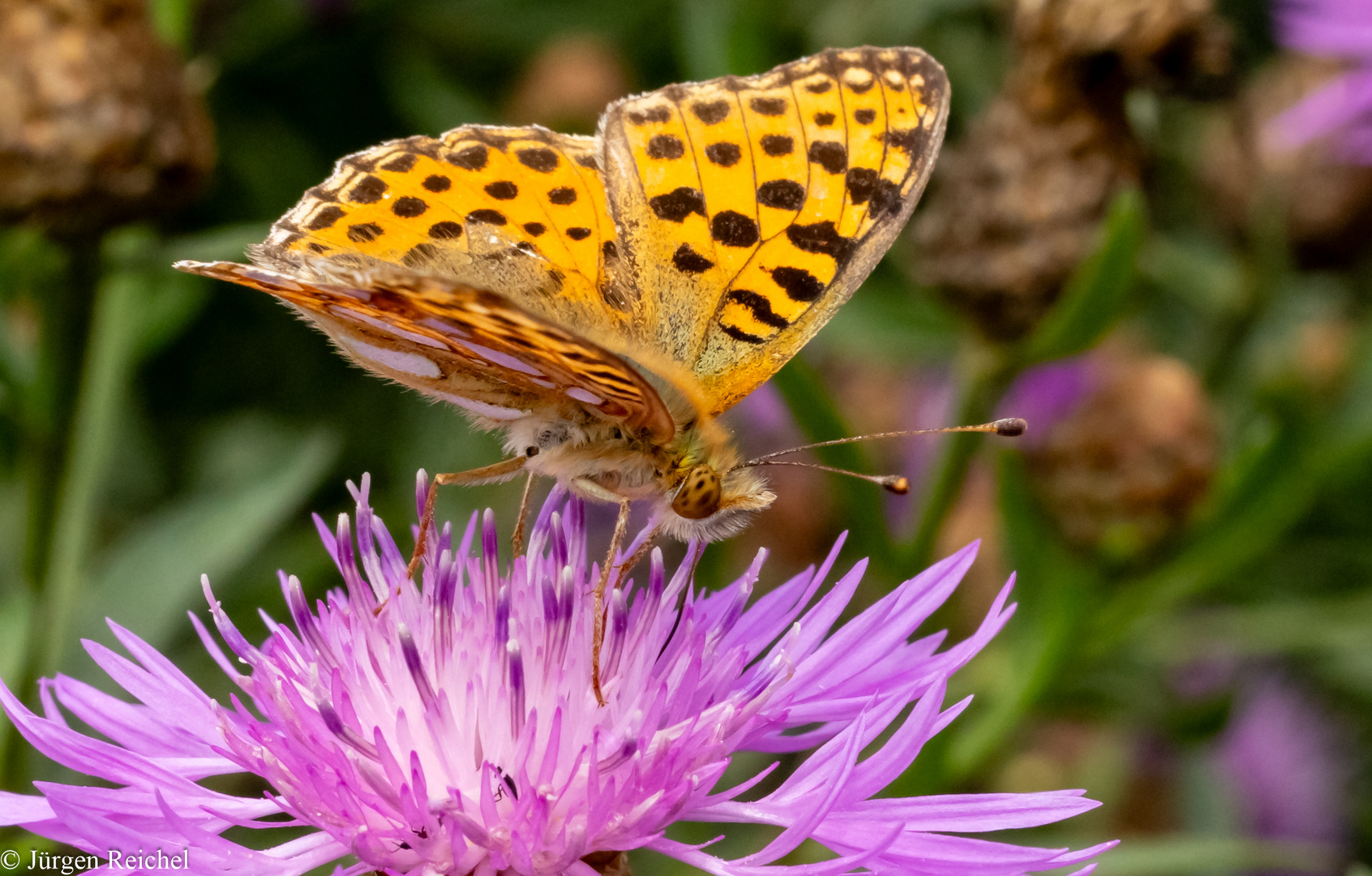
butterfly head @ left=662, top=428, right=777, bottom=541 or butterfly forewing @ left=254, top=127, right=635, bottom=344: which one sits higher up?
butterfly forewing @ left=254, top=127, right=635, bottom=344

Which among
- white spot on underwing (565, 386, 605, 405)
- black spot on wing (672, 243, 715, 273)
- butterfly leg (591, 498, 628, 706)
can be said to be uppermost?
black spot on wing (672, 243, 715, 273)

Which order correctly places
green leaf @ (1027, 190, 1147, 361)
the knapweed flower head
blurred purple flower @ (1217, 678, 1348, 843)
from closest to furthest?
the knapweed flower head < green leaf @ (1027, 190, 1147, 361) < blurred purple flower @ (1217, 678, 1348, 843)

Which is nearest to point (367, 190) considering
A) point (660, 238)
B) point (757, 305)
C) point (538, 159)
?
point (538, 159)

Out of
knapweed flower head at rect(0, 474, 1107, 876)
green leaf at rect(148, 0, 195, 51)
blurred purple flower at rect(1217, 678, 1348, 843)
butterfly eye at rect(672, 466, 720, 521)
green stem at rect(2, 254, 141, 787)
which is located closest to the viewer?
knapweed flower head at rect(0, 474, 1107, 876)

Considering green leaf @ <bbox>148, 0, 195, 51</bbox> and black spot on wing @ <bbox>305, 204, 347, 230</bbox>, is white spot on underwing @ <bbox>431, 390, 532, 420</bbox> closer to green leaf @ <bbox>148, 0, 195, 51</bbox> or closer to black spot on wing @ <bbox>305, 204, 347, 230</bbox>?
black spot on wing @ <bbox>305, 204, 347, 230</bbox>

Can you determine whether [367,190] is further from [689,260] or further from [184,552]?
[184,552]

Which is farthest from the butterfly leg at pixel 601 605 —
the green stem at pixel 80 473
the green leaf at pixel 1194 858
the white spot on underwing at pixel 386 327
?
the green leaf at pixel 1194 858

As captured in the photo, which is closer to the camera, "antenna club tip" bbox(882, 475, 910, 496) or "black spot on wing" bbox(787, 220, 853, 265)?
"antenna club tip" bbox(882, 475, 910, 496)

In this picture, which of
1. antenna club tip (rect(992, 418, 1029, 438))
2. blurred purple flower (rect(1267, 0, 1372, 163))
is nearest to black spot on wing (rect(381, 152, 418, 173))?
antenna club tip (rect(992, 418, 1029, 438))
